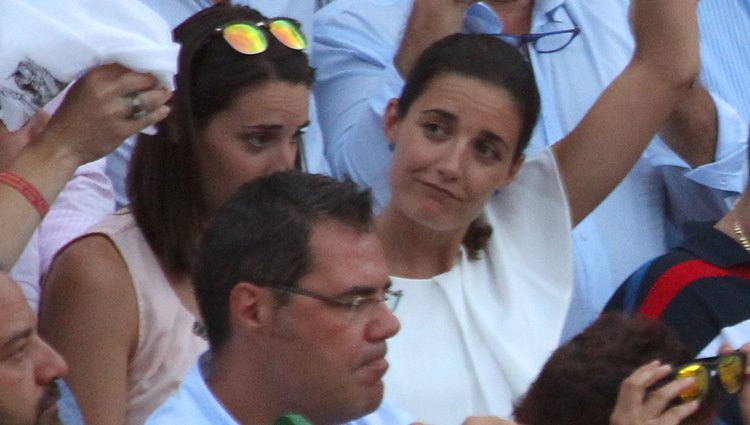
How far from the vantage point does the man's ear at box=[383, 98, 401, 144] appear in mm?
3314

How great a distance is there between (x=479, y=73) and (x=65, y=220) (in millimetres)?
884

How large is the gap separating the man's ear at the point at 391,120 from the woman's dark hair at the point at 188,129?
10.7 inches

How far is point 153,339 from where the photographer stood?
114 inches

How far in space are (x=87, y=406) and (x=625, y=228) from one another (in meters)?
1.55

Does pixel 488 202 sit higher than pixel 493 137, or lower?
lower

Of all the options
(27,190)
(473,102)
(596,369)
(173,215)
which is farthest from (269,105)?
(596,369)

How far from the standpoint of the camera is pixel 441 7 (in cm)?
348

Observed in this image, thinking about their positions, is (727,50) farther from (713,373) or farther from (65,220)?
(65,220)

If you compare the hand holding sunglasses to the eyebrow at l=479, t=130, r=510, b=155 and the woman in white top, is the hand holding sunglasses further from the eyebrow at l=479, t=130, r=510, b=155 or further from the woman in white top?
the eyebrow at l=479, t=130, r=510, b=155

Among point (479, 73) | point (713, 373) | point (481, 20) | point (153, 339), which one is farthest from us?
point (481, 20)

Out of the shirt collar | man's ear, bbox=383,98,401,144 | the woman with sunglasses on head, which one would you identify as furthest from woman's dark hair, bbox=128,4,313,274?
the shirt collar

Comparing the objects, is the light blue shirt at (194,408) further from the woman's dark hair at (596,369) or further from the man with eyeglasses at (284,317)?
the woman's dark hair at (596,369)

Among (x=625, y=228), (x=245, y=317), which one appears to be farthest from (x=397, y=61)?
(x=245, y=317)

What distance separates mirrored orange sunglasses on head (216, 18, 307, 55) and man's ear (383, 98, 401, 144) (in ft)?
0.76
